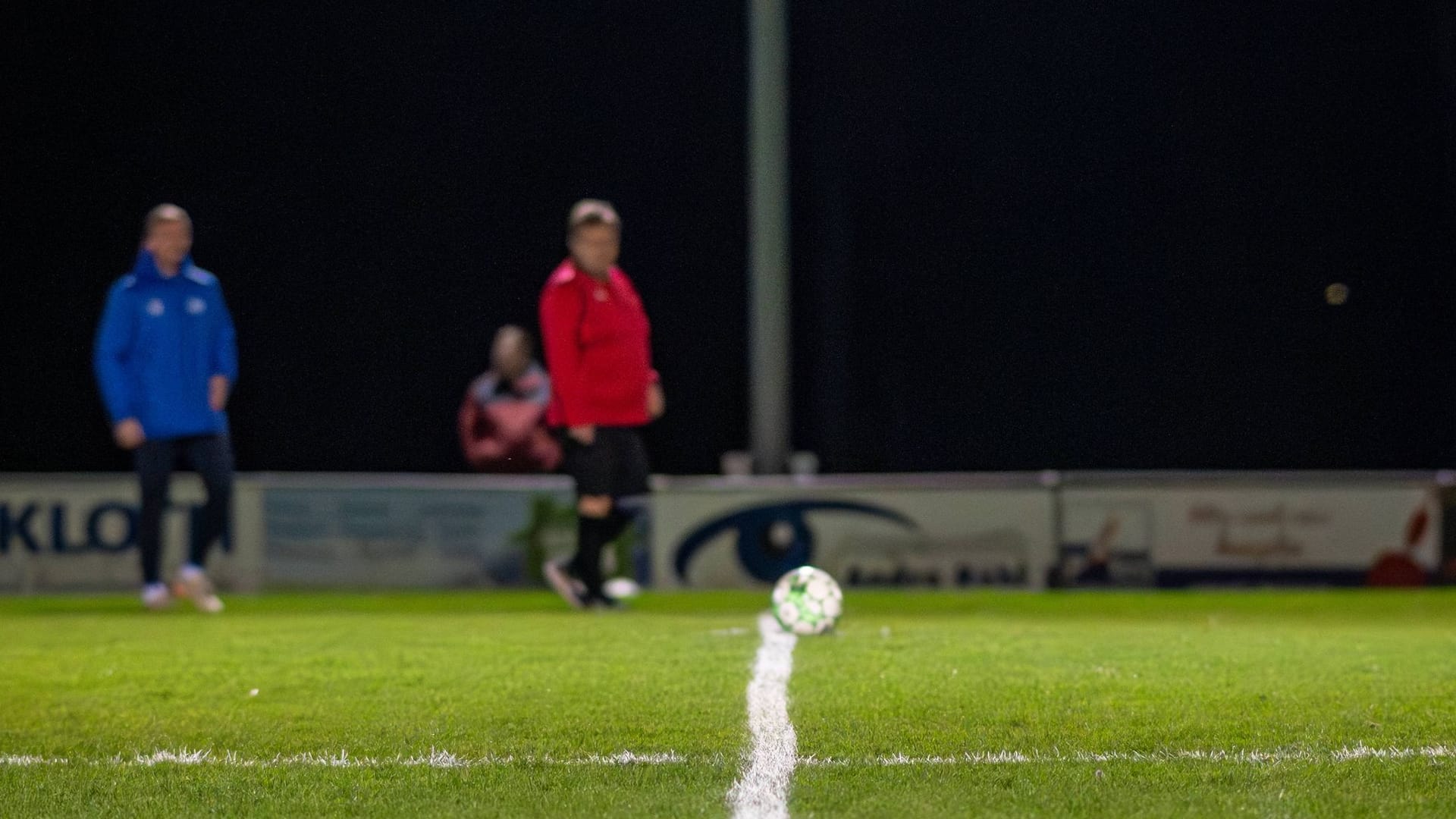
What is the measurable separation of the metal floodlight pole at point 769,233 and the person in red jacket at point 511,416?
1.43 meters

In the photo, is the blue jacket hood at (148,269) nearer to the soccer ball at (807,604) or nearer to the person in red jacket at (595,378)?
the person in red jacket at (595,378)

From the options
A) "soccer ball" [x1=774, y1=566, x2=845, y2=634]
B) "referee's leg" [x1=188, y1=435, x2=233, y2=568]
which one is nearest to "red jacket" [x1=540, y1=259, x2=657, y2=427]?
"soccer ball" [x1=774, y1=566, x2=845, y2=634]

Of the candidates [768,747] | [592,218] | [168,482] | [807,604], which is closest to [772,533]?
[592,218]

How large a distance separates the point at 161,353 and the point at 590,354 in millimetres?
1911

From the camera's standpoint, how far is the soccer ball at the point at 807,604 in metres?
5.62

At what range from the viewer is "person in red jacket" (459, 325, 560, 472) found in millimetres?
11109

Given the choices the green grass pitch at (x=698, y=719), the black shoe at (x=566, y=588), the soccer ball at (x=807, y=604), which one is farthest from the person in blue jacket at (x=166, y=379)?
the soccer ball at (x=807, y=604)

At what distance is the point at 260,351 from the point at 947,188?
661 centimetres

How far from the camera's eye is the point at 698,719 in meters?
3.75

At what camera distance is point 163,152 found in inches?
593

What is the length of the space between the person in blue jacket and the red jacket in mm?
1519

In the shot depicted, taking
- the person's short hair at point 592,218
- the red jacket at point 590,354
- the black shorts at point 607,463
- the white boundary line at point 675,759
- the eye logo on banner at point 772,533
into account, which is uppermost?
the person's short hair at point 592,218

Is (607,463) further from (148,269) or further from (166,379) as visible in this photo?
(148,269)

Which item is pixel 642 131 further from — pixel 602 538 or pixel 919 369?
pixel 602 538
